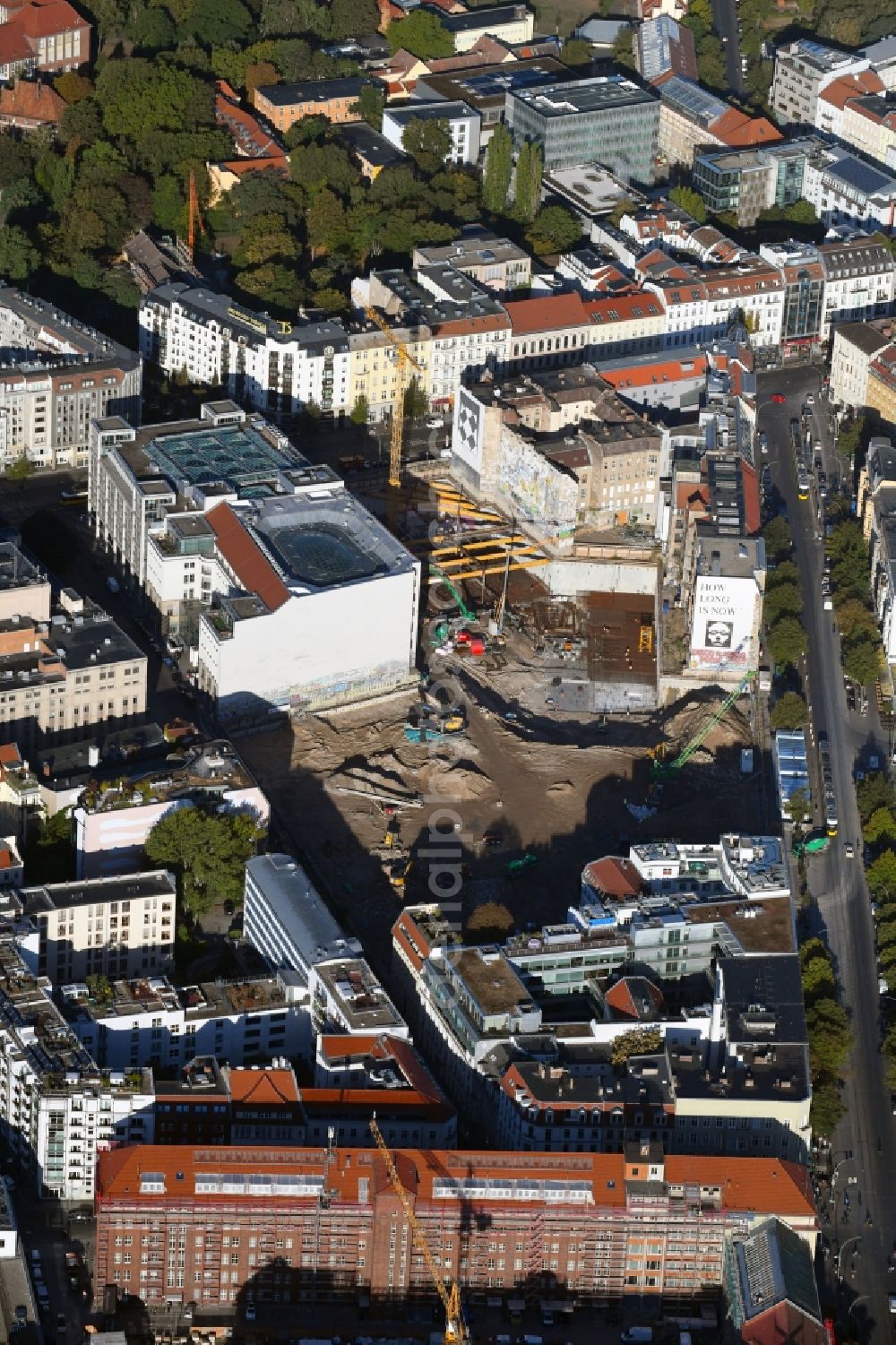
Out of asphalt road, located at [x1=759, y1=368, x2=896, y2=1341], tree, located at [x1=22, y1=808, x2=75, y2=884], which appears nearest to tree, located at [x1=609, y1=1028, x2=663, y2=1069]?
asphalt road, located at [x1=759, y1=368, x2=896, y2=1341]

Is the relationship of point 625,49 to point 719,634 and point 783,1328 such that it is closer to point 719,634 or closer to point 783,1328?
point 719,634

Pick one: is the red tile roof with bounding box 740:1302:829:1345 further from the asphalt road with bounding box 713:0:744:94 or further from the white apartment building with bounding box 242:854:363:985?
the asphalt road with bounding box 713:0:744:94

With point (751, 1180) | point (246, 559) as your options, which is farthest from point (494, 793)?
point (751, 1180)

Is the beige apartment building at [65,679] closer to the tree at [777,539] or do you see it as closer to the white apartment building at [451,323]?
the white apartment building at [451,323]

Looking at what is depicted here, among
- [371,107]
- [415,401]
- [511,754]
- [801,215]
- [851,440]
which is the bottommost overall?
[511,754]

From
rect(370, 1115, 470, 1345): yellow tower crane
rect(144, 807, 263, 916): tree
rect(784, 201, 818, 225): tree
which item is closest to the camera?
rect(370, 1115, 470, 1345): yellow tower crane

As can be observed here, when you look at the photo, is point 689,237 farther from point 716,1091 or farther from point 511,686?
point 716,1091

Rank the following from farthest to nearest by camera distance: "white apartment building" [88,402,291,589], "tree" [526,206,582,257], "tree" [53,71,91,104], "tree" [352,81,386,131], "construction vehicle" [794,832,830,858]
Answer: "tree" [352,81,386,131], "tree" [53,71,91,104], "tree" [526,206,582,257], "white apartment building" [88,402,291,589], "construction vehicle" [794,832,830,858]
